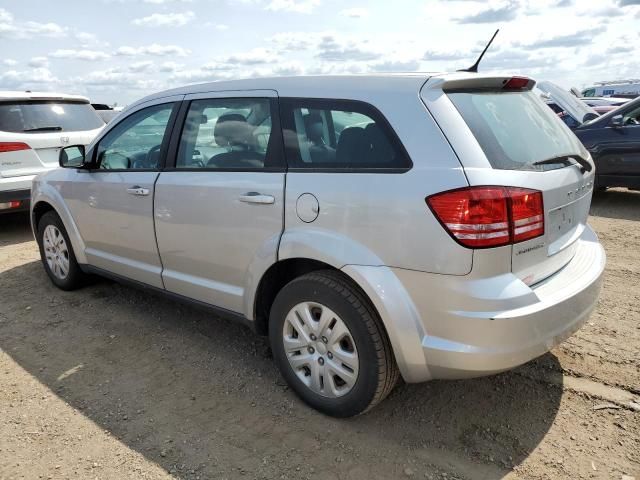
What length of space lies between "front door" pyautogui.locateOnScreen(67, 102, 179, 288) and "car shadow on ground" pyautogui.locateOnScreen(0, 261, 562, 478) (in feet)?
1.75

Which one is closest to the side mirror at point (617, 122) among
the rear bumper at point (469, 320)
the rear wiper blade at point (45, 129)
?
the rear bumper at point (469, 320)

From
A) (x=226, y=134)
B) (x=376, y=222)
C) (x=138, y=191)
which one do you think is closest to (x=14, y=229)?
(x=138, y=191)

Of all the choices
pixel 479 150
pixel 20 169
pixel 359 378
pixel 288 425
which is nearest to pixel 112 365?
pixel 288 425

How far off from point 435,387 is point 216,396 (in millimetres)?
1264

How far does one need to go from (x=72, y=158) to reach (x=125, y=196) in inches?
37.5

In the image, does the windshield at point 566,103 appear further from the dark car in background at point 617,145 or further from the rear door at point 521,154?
the rear door at point 521,154

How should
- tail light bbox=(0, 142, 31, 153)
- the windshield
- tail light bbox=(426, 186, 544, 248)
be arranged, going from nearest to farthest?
tail light bbox=(426, 186, 544, 248), tail light bbox=(0, 142, 31, 153), the windshield

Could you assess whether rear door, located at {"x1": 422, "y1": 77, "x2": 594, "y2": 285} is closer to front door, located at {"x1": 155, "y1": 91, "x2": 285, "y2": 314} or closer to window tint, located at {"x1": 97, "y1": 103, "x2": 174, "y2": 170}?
front door, located at {"x1": 155, "y1": 91, "x2": 285, "y2": 314}

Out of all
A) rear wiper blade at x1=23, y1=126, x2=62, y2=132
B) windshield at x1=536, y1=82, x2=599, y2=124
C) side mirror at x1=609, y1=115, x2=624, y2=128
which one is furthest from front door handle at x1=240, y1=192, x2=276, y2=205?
windshield at x1=536, y1=82, x2=599, y2=124

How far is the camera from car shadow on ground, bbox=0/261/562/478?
2562 mm

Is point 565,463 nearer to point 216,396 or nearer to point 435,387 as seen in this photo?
point 435,387

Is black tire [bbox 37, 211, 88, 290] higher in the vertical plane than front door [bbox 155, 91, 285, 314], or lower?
lower

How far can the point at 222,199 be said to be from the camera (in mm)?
3119

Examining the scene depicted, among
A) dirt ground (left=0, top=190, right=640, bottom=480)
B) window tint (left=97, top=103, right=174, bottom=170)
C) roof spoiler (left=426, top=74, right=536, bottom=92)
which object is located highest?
roof spoiler (left=426, top=74, right=536, bottom=92)
